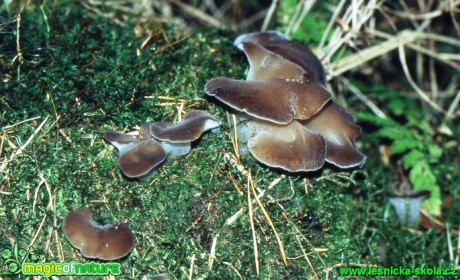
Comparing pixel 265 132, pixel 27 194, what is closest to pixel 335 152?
pixel 265 132

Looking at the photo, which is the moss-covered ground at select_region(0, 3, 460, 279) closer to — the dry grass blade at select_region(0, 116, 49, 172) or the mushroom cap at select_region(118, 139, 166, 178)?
the dry grass blade at select_region(0, 116, 49, 172)

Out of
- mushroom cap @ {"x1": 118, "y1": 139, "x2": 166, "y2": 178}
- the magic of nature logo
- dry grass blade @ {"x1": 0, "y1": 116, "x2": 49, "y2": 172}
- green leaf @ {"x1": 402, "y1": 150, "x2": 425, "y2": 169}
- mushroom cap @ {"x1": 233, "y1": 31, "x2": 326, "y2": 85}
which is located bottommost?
the magic of nature logo

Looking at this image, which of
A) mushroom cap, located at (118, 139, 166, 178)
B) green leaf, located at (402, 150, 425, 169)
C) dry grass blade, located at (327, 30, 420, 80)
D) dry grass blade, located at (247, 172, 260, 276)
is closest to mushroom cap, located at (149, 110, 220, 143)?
mushroom cap, located at (118, 139, 166, 178)

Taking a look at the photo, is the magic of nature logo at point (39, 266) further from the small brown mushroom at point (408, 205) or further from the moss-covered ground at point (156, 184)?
the small brown mushroom at point (408, 205)

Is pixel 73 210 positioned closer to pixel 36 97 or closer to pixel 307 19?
pixel 36 97

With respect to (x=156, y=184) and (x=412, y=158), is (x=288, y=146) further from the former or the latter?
(x=412, y=158)

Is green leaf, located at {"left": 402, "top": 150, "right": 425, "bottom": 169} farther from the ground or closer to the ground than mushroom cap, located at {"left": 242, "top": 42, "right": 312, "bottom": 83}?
closer to the ground
